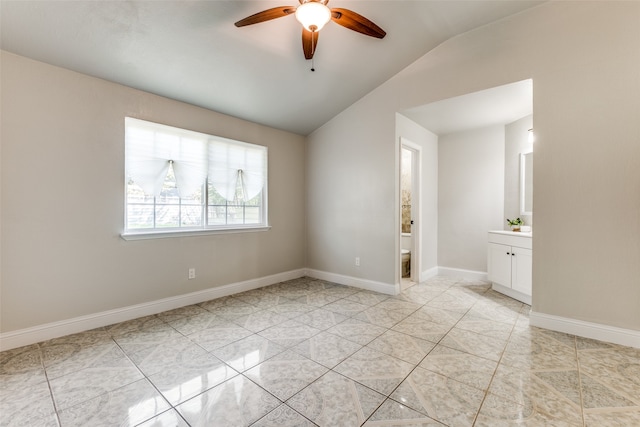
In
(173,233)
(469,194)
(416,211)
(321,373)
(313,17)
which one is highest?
(313,17)

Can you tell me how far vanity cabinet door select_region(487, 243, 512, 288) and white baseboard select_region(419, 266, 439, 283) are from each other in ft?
3.02

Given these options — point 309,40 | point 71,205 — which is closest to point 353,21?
point 309,40

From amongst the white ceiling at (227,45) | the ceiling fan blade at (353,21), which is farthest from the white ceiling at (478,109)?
the ceiling fan blade at (353,21)

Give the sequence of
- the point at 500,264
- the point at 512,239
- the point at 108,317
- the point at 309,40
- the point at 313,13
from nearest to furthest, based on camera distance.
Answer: the point at 313,13, the point at 309,40, the point at 108,317, the point at 512,239, the point at 500,264

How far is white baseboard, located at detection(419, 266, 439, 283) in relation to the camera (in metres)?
4.40

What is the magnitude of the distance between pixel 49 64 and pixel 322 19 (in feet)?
8.11

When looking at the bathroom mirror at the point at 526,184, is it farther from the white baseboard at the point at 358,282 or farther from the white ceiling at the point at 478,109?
the white baseboard at the point at 358,282

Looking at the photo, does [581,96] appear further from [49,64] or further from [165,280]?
[49,64]

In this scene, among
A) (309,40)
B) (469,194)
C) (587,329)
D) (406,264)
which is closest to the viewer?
(309,40)

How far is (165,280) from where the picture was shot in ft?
10.4

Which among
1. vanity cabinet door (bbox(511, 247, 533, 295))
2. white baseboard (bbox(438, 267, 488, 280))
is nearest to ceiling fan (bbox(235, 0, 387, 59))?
vanity cabinet door (bbox(511, 247, 533, 295))

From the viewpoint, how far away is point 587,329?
2488 mm

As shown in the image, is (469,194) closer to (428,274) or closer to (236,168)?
(428,274)

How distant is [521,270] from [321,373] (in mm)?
2831
